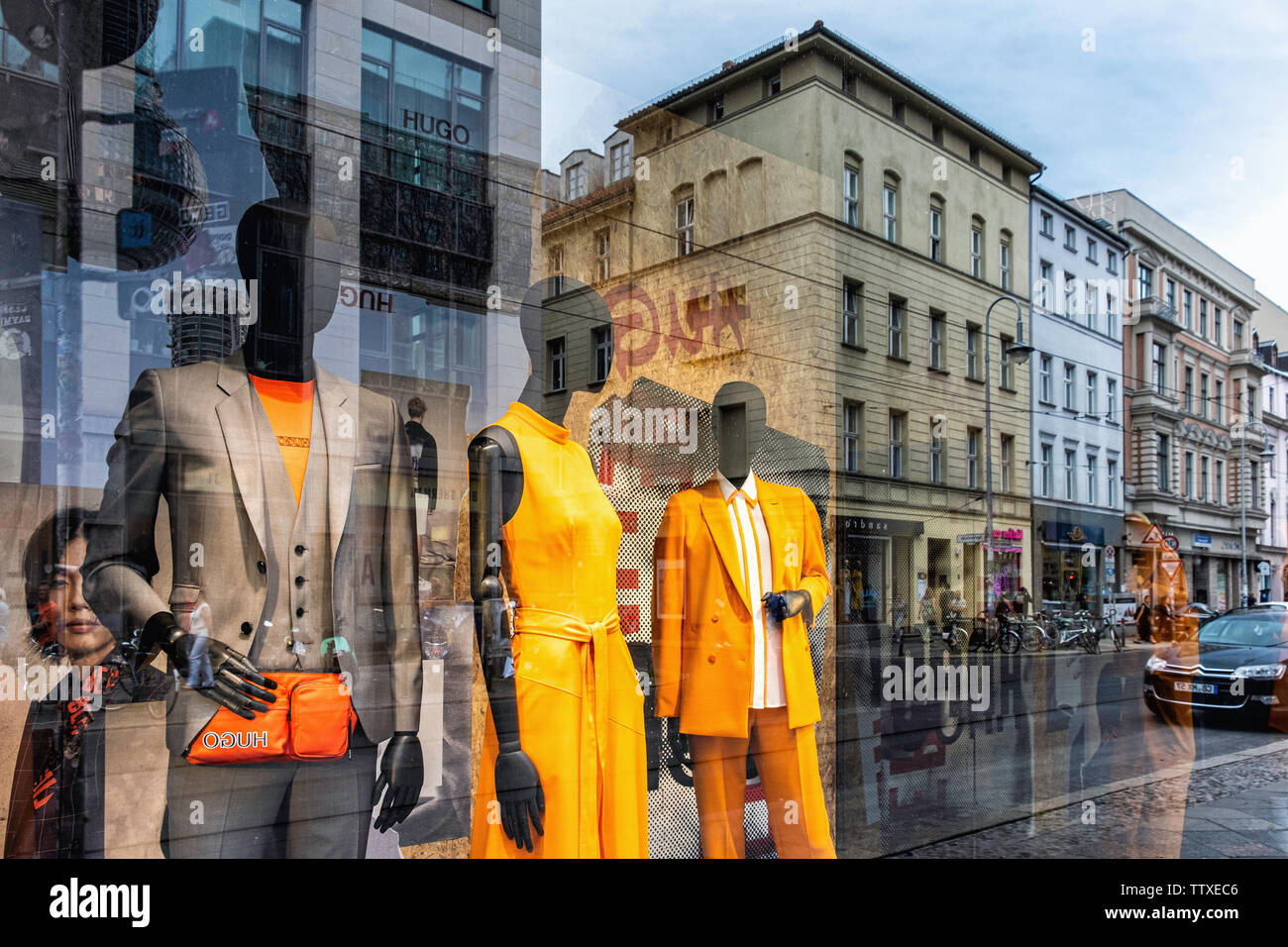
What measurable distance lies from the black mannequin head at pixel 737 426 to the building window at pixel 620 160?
30.1 inches

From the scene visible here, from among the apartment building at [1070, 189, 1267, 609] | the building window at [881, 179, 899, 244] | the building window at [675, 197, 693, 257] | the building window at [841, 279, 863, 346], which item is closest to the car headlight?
the apartment building at [1070, 189, 1267, 609]

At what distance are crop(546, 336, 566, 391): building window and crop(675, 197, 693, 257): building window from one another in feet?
1.80

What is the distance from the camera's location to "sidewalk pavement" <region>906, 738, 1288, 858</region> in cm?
335

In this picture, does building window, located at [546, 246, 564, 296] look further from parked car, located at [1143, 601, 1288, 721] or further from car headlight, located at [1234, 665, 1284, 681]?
car headlight, located at [1234, 665, 1284, 681]

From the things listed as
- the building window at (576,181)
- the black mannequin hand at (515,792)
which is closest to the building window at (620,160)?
the building window at (576,181)

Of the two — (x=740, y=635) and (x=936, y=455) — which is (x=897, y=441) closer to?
(x=936, y=455)

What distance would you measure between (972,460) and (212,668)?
100 inches

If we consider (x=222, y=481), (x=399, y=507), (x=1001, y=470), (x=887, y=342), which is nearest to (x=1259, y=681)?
(x=1001, y=470)

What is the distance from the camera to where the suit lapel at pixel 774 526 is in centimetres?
330

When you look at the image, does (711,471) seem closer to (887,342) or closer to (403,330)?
(887,342)

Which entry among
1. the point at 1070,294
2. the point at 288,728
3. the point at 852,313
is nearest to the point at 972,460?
the point at 852,313

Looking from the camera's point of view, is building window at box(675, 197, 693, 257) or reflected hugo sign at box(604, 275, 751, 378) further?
building window at box(675, 197, 693, 257)

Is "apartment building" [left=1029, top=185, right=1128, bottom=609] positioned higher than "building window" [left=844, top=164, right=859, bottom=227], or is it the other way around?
"building window" [left=844, top=164, right=859, bottom=227]
